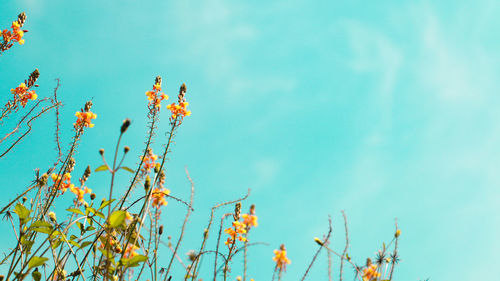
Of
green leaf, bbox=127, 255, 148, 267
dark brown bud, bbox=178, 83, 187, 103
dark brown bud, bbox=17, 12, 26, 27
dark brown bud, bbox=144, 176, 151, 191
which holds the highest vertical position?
dark brown bud, bbox=17, 12, 26, 27

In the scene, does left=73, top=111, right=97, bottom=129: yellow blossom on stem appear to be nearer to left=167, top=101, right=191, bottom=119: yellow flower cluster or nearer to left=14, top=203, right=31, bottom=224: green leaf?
left=167, top=101, right=191, bottom=119: yellow flower cluster

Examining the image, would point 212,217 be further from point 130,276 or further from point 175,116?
point 175,116

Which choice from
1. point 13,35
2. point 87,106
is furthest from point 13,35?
point 87,106

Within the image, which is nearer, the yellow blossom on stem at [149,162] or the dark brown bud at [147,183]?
the dark brown bud at [147,183]

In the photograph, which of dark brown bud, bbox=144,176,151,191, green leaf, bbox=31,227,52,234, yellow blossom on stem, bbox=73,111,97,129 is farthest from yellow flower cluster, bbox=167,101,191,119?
green leaf, bbox=31,227,52,234

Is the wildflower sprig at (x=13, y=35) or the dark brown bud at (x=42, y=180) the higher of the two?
the wildflower sprig at (x=13, y=35)

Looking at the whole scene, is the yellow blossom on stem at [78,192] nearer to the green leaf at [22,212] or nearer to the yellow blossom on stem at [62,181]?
the yellow blossom on stem at [62,181]

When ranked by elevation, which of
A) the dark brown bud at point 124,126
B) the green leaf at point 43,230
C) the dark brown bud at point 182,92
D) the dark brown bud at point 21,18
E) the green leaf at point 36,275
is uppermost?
the dark brown bud at point 21,18

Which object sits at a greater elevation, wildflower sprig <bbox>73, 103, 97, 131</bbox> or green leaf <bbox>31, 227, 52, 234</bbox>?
wildflower sprig <bbox>73, 103, 97, 131</bbox>

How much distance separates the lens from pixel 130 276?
114 inches

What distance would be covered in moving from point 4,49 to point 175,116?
2320 mm

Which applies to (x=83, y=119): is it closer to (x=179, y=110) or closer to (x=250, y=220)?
(x=179, y=110)

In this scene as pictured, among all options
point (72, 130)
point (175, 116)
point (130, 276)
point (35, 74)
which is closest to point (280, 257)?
point (130, 276)

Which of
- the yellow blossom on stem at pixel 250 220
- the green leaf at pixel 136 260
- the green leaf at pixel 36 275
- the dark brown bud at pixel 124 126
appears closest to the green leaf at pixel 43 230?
the green leaf at pixel 36 275
